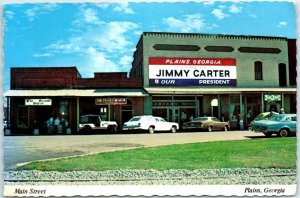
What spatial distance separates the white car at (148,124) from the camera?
462 inches

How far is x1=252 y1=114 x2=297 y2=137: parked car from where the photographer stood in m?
11.4

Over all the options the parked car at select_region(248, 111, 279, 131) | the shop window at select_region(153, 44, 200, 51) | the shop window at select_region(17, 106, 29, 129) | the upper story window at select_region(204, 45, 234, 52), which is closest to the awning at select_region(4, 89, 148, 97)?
the shop window at select_region(17, 106, 29, 129)

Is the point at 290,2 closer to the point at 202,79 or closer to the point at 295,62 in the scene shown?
the point at 295,62

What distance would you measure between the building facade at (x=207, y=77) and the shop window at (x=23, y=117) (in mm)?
A: 2874

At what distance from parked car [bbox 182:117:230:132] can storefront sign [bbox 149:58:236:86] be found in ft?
3.00

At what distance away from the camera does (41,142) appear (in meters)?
11.5

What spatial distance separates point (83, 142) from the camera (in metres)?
11.5

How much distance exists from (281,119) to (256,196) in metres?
2.43

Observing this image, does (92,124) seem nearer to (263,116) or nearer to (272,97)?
(263,116)

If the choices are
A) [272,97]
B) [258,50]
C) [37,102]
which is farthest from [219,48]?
[37,102]

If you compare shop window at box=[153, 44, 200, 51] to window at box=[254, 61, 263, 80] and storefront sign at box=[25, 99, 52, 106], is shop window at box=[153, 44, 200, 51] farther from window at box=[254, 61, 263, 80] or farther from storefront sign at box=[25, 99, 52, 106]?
storefront sign at box=[25, 99, 52, 106]

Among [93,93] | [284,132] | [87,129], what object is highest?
[93,93]

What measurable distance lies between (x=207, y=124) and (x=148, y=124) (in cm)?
154

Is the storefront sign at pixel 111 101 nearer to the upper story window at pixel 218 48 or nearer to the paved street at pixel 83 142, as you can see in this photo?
the paved street at pixel 83 142
